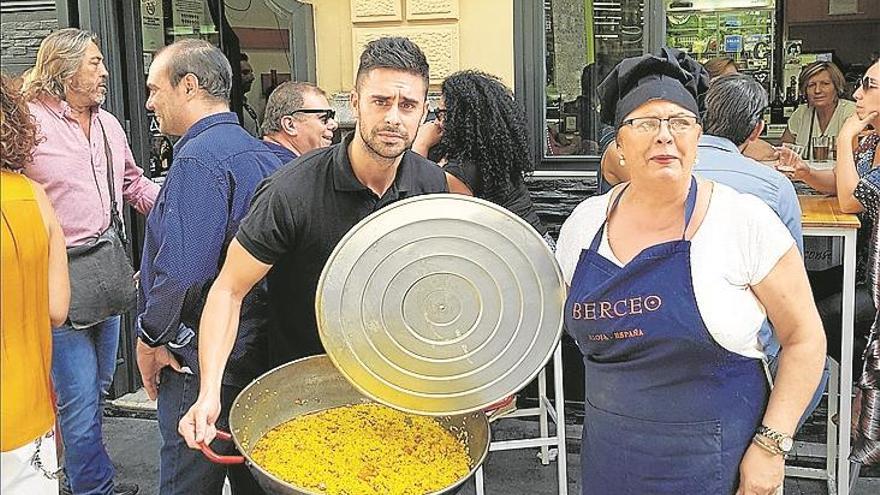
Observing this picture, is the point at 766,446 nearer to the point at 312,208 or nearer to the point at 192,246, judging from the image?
the point at 312,208

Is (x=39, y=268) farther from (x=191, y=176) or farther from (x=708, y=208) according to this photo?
(x=708, y=208)

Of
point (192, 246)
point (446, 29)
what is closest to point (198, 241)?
point (192, 246)

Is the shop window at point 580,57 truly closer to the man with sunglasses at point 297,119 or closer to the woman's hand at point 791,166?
the woman's hand at point 791,166

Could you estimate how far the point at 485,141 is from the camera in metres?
3.24

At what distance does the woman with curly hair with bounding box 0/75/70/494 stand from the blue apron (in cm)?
102

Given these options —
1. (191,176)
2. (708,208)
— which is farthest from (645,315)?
(191,176)

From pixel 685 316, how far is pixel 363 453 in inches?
27.8

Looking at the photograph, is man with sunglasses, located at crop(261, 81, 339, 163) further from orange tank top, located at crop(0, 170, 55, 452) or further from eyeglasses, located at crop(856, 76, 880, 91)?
eyeglasses, located at crop(856, 76, 880, 91)

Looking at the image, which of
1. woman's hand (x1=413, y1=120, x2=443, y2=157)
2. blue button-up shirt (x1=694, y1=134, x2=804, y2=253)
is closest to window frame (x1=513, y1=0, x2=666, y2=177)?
woman's hand (x1=413, y1=120, x2=443, y2=157)

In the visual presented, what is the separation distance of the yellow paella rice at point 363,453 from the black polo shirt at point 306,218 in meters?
0.29

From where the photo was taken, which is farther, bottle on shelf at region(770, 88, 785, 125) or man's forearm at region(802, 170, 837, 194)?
bottle on shelf at region(770, 88, 785, 125)

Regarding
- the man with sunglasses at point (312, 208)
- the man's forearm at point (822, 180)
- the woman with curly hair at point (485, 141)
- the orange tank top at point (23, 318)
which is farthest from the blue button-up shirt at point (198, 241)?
the man's forearm at point (822, 180)

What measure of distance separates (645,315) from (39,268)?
3.75 feet

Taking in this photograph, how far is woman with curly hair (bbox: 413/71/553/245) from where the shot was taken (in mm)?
3238
